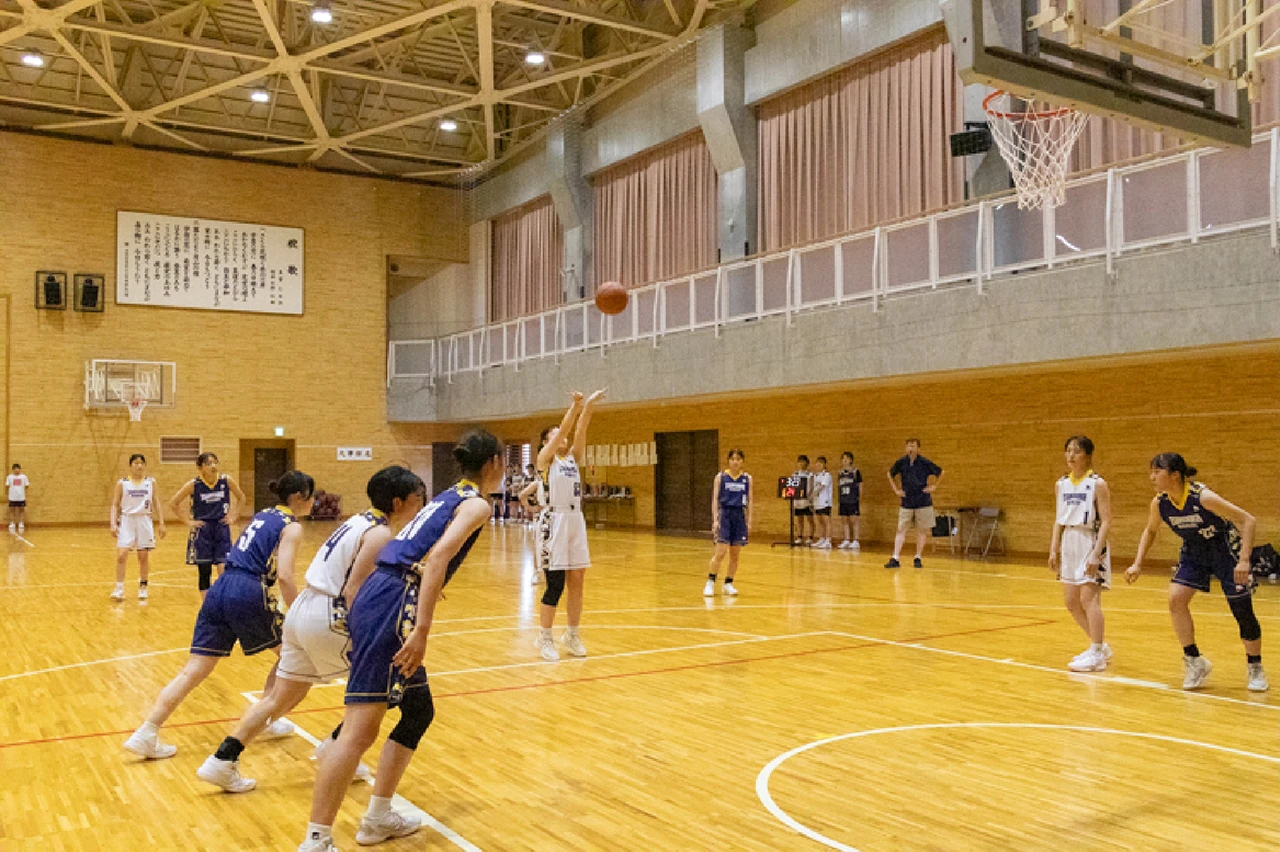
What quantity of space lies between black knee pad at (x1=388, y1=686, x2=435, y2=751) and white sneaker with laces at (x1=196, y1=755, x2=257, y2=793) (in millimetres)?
1102

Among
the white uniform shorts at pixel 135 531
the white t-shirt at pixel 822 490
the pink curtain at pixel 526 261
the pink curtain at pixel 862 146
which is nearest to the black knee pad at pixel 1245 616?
the white uniform shorts at pixel 135 531

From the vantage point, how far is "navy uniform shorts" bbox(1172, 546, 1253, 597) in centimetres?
678

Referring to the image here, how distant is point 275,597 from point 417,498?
5.42 ft

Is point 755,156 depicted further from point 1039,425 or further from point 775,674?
point 775,674

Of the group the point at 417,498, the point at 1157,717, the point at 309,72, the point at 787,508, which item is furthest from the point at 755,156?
the point at 417,498

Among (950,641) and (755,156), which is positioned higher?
(755,156)

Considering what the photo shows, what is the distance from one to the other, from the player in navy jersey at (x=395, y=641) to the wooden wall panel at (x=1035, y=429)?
36.4ft

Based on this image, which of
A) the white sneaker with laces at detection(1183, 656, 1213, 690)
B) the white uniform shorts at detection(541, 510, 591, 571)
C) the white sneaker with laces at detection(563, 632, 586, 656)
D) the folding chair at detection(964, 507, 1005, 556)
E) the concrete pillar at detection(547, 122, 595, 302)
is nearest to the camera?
the white sneaker with laces at detection(1183, 656, 1213, 690)

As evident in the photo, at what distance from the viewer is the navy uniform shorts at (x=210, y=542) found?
970cm

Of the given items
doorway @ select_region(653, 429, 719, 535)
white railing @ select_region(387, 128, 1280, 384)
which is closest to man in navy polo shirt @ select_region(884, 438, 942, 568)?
white railing @ select_region(387, 128, 1280, 384)

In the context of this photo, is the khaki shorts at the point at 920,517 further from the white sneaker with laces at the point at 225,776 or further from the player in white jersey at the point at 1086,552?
the white sneaker with laces at the point at 225,776

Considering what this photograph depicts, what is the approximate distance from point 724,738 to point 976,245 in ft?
33.1

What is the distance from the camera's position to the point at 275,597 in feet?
18.4

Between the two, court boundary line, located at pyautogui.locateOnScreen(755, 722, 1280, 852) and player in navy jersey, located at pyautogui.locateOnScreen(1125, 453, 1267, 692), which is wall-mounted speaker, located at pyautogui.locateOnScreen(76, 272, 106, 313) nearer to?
court boundary line, located at pyautogui.locateOnScreen(755, 722, 1280, 852)
